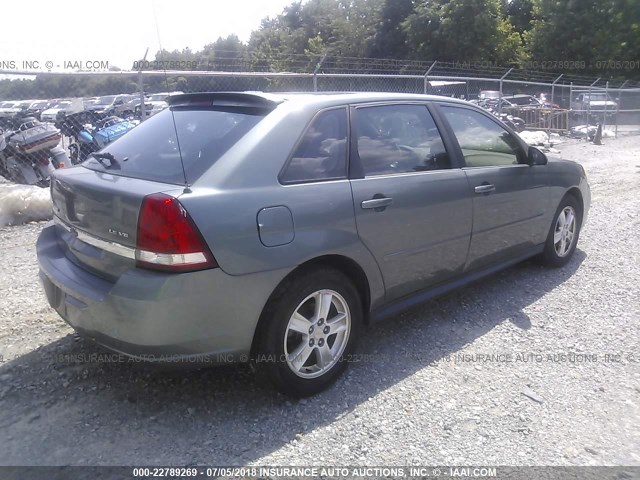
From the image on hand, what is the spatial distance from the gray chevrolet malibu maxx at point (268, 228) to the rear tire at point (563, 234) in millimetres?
1287

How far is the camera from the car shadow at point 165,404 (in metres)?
2.61

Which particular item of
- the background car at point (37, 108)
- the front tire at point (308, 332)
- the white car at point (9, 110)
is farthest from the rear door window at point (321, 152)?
the white car at point (9, 110)

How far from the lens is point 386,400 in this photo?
3.07 metres

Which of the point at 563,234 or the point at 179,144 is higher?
the point at 179,144

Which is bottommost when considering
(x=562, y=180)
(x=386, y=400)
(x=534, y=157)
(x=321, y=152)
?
(x=386, y=400)

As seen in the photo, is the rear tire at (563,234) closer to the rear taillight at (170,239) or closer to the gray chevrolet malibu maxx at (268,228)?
the gray chevrolet malibu maxx at (268,228)

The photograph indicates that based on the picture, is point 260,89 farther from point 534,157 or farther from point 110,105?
point 534,157

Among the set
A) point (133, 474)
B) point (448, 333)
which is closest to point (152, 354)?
point (133, 474)

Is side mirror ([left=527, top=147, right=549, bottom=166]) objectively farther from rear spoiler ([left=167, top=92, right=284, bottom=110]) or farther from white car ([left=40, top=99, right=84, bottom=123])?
white car ([left=40, top=99, right=84, bottom=123])

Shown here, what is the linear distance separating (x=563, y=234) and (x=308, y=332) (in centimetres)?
322

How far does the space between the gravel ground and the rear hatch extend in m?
0.70

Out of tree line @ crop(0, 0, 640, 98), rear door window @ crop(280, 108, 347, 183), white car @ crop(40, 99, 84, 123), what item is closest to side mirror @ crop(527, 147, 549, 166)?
rear door window @ crop(280, 108, 347, 183)

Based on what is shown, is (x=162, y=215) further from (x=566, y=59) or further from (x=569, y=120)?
(x=566, y=59)

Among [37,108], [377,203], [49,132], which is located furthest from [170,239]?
[37,108]
